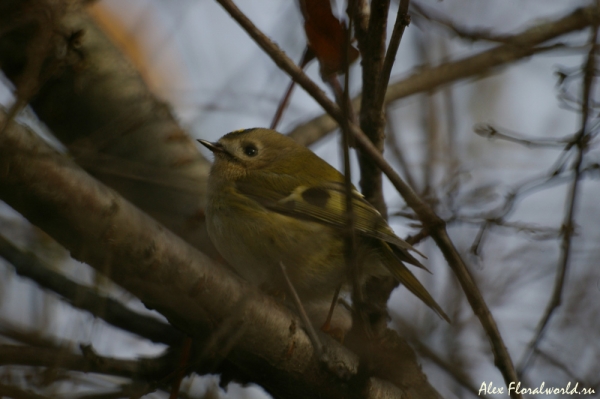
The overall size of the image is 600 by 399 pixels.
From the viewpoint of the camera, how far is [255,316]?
1.48m

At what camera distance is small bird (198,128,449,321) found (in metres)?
2.01

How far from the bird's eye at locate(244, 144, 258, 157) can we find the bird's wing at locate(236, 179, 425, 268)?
0.29 meters

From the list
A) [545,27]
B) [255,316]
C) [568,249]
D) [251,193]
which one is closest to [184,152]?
[251,193]

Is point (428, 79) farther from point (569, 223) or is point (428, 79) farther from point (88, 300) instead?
point (88, 300)

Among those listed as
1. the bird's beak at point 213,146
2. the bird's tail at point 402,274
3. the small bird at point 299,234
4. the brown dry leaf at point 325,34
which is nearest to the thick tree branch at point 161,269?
the small bird at point 299,234

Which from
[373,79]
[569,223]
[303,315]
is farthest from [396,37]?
[569,223]

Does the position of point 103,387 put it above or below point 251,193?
below

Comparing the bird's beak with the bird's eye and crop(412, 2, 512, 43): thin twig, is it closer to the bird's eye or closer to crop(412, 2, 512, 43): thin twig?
the bird's eye

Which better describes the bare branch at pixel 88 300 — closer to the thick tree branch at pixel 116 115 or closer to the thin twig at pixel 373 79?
the thick tree branch at pixel 116 115

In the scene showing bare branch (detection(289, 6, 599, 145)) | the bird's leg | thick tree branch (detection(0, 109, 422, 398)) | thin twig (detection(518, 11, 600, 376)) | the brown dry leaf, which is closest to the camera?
thick tree branch (detection(0, 109, 422, 398))

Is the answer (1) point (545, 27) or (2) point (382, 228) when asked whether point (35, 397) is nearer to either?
(2) point (382, 228)

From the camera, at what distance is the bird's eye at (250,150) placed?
105 inches

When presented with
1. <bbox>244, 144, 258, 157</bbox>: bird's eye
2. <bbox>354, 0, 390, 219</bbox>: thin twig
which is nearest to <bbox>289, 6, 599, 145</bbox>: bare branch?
<bbox>244, 144, 258, 157</bbox>: bird's eye

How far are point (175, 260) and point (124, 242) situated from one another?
0.13 metres
